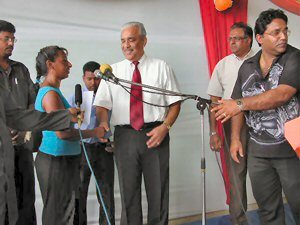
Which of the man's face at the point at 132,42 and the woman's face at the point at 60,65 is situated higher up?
the man's face at the point at 132,42

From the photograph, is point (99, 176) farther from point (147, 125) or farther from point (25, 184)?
point (147, 125)

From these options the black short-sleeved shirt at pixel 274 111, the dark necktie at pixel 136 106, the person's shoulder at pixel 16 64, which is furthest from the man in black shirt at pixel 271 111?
the person's shoulder at pixel 16 64

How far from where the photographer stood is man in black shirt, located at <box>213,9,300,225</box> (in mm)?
1930

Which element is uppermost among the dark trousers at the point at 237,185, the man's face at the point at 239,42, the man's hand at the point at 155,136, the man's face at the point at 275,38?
the man's face at the point at 239,42

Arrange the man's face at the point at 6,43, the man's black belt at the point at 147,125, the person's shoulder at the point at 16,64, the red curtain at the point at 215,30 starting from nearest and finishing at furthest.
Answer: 1. the man's black belt at the point at 147,125
2. the man's face at the point at 6,43
3. the person's shoulder at the point at 16,64
4. the red curtain at the point at 215,30

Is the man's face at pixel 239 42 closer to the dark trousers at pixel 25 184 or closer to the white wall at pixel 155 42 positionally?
the white wall at pixel 155 42

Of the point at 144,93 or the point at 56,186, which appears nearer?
the point at 56,186

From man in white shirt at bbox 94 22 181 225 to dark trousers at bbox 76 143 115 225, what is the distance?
49cm

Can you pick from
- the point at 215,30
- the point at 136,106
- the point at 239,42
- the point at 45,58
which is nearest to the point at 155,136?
the point at 136,106

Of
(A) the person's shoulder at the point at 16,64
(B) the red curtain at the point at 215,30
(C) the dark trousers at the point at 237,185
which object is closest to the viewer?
(A) the person's shoulder at the point at 16,64

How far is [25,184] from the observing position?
2.47 m

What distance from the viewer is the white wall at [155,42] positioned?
9.09ft

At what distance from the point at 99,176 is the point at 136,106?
0.78 m

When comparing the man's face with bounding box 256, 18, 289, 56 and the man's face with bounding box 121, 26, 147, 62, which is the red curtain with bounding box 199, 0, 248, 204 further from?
the man's face with bounding box 256, 18, 289, 56
